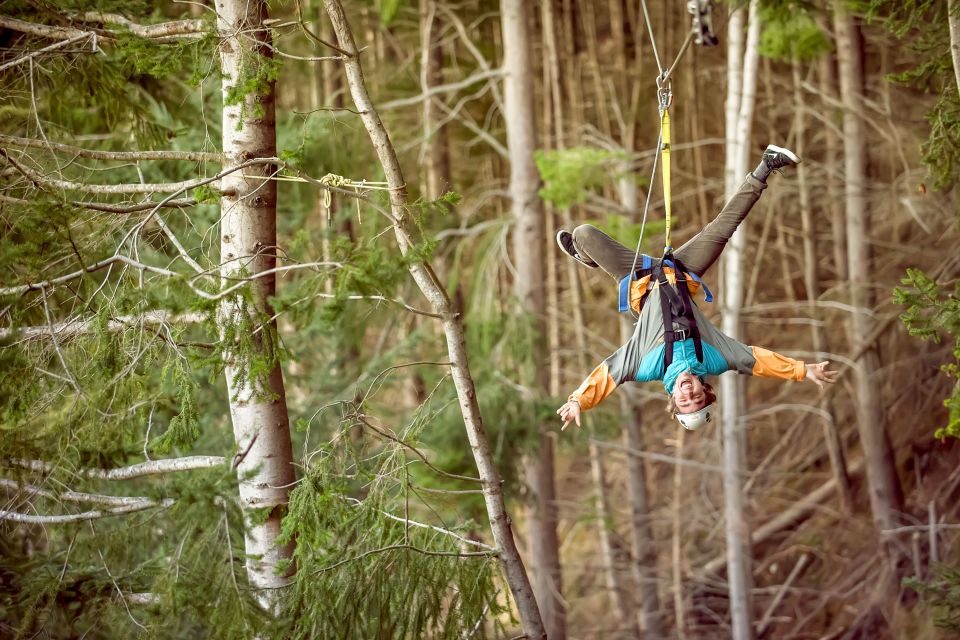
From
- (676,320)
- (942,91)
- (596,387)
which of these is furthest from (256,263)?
(942,91)

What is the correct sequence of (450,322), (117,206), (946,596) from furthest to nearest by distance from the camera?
(946,596) < (450,322) < (117,206)

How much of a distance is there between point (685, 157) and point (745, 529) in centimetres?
845

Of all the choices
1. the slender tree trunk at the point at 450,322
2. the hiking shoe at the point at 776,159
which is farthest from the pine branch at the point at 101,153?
the hiking shoe at the point at 776,159

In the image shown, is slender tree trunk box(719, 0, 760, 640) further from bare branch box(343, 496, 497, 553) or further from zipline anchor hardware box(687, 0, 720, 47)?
bare branch box(343, 496, 497, 553)

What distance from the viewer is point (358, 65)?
5133mm

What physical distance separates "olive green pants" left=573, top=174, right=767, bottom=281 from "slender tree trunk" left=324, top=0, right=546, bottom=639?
1042 millimetres

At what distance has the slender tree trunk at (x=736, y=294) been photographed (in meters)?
11.0

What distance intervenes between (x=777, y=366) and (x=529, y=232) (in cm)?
693

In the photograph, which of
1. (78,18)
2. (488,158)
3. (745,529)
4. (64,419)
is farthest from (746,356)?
(488,158)

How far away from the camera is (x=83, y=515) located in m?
5.84

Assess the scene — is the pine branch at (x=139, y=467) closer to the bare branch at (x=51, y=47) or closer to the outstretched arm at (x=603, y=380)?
the outstretched arm at (x=603, y=380)

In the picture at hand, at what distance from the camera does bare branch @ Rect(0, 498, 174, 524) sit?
5824 mm

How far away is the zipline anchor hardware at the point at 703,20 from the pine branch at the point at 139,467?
3673 mm

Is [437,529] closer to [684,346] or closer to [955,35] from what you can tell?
[684,346]
